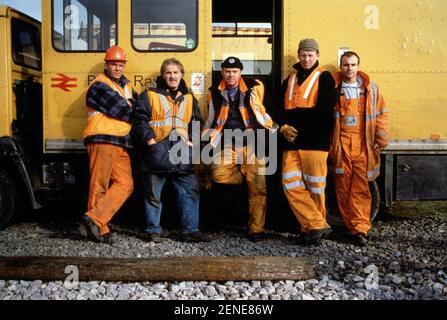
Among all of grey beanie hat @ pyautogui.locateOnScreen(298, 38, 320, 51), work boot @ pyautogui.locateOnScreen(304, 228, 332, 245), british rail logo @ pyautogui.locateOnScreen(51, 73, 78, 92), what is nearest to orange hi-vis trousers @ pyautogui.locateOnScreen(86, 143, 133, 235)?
british rail logo @ pyautogui.locateOnScreen(51, 73, 78, 92)

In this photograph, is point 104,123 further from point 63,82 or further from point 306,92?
point 306,92

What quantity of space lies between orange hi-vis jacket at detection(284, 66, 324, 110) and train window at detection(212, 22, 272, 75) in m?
2.23

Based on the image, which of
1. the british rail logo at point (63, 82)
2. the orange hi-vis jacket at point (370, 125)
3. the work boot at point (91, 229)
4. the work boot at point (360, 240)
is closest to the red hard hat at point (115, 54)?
the british rail logo at point (63, 82)

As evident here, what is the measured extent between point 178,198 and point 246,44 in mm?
2896

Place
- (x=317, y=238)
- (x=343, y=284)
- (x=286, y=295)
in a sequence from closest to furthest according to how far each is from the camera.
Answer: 1. (x=286, y=295)
2. (x=343, y=284)
3. (x=317, y=238)

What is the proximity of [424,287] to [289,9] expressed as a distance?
10.1 feet

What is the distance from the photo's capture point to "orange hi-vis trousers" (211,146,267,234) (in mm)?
4945

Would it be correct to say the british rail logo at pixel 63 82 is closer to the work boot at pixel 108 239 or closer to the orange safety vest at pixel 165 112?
the orange safety vest at pixel 165 112

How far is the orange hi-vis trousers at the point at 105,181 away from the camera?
488cm

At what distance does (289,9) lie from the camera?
199 inches

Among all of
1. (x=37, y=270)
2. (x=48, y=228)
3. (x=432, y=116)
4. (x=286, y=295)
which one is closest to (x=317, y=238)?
(x=286, y=295)

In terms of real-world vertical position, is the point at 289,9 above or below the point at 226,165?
above

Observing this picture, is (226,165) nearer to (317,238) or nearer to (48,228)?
(317,238)

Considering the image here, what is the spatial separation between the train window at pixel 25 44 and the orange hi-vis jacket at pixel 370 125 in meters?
3.69
